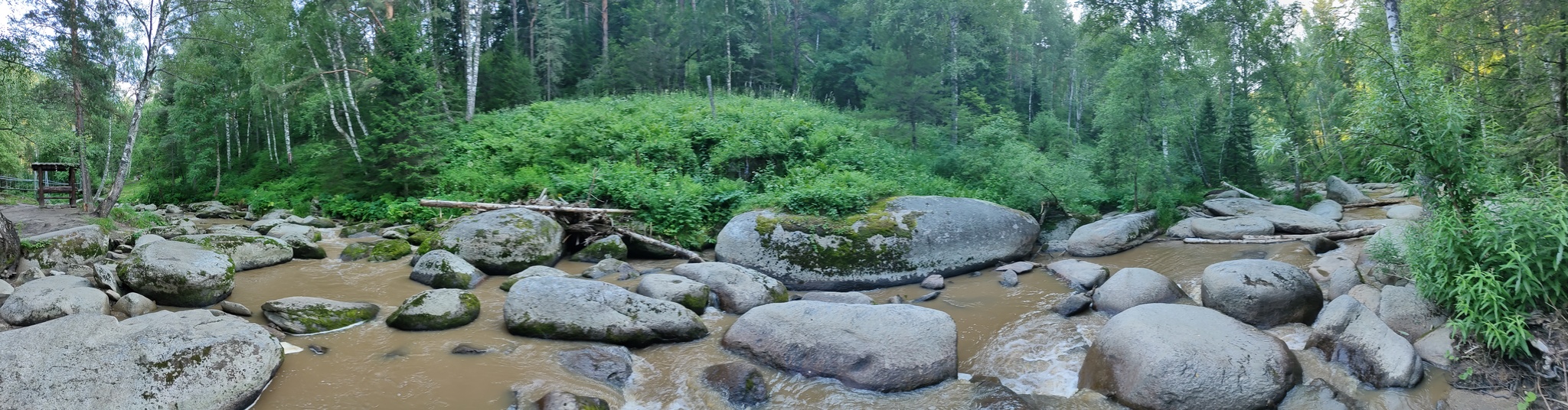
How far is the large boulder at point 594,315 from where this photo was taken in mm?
6242

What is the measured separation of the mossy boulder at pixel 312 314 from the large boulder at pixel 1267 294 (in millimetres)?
8608

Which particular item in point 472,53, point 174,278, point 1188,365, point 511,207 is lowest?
point 1188,365

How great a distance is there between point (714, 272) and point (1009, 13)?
26.4m

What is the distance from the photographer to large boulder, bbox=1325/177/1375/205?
15991mm

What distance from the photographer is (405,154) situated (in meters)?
15.0

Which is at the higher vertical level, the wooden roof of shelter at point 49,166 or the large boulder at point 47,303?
Result: the wooden roof of shelter at point 49,166

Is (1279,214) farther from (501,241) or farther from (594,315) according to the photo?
(501,241)

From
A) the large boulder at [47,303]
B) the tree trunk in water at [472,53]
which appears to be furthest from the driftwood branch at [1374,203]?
the tree trunk in water at [472,53]

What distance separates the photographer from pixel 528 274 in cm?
864

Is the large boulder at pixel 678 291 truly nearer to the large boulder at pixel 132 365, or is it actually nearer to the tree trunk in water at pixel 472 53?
the large boulder at pixel 132 365

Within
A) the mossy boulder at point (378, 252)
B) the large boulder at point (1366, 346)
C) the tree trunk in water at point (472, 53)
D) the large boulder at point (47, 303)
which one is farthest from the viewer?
the tree trunk in water at point (472, 53)

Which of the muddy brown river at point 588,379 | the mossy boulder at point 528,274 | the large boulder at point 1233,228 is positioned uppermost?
the large boulder at point 1233,228

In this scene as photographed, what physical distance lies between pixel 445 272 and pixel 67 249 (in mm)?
4920

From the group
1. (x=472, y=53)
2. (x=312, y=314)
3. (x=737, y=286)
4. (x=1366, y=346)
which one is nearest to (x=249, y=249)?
(x=312, y=314)
